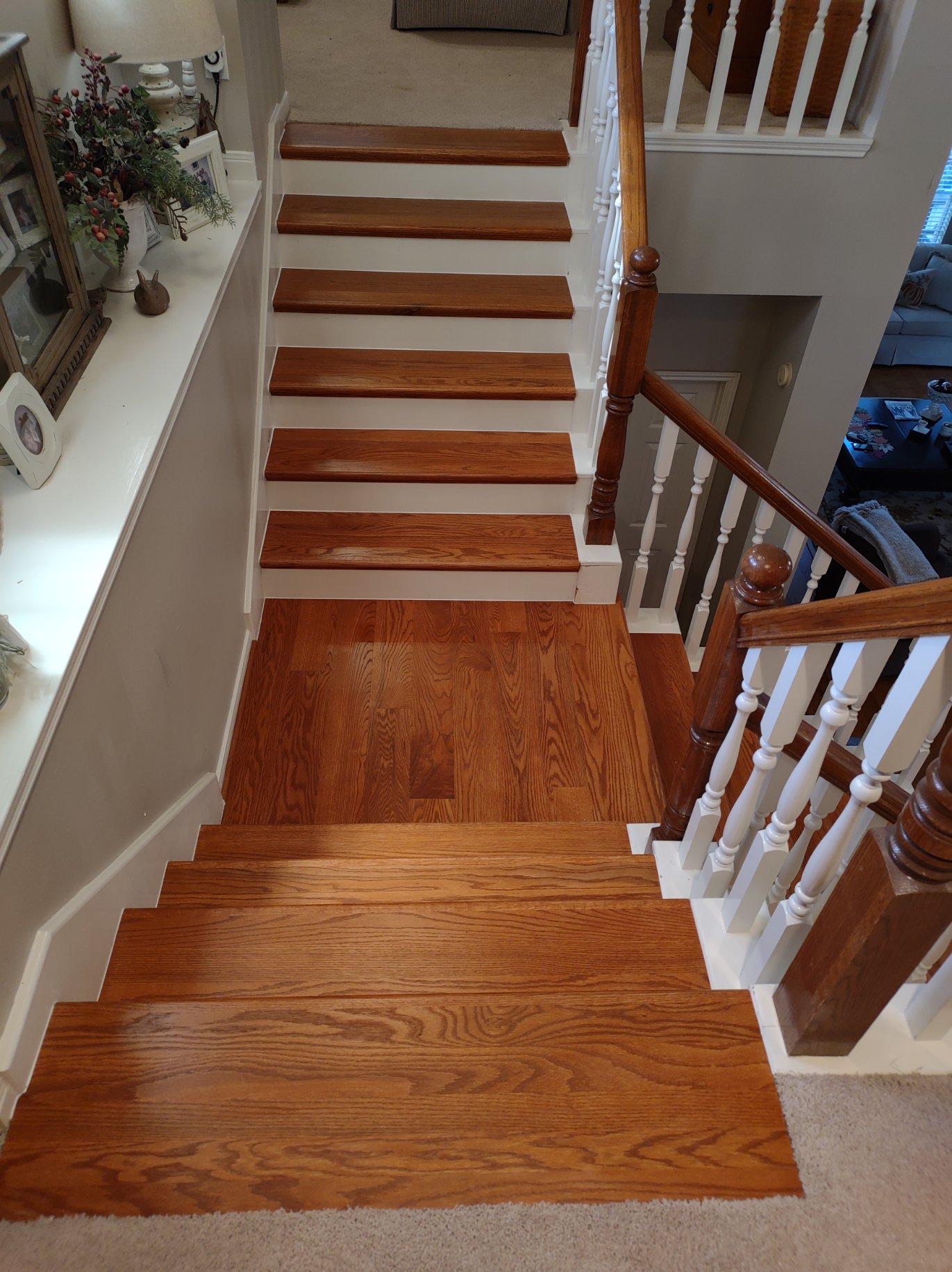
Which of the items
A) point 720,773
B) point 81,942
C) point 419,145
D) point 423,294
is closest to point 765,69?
point 419,145

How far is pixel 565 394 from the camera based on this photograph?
301 cm

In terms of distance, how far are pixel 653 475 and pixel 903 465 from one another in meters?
2.62

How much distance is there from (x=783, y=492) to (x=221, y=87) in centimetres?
198

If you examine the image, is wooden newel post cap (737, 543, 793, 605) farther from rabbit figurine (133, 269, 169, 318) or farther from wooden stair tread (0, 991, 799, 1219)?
rabbit figurine (133, 269, 169, 318)

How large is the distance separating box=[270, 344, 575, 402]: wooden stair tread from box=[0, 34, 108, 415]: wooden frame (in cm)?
108

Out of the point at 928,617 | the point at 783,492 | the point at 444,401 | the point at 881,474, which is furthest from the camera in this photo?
the point at 881,474

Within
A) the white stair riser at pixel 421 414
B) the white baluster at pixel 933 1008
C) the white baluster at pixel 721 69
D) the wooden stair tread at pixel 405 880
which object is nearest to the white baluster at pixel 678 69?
the white baluster at pixel 721 69

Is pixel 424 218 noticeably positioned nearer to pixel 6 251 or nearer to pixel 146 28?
pixel 146 28

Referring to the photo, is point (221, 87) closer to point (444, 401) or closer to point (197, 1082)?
point (444, 401)

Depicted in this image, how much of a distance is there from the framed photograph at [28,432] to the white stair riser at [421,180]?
6.68ft

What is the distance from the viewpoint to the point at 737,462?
94.0 inches

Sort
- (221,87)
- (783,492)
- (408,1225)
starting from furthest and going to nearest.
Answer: (221,87), (783,492), (408,1225)

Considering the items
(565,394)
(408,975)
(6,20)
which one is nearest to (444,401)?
(565,394)

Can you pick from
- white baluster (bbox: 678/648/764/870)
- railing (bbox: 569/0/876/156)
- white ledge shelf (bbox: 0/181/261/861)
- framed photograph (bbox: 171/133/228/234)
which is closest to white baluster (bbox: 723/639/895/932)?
white baluster (bbox: 678/648/764/870)
